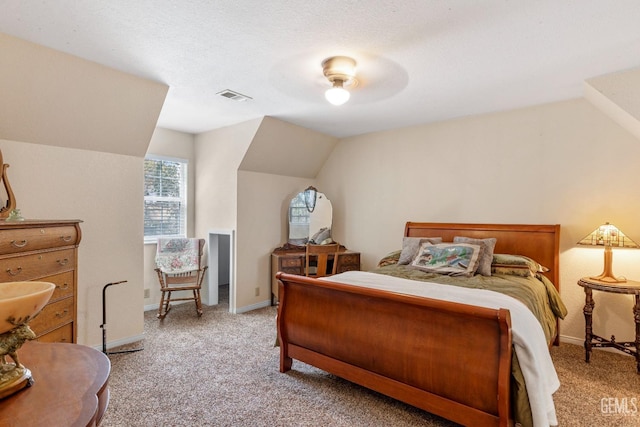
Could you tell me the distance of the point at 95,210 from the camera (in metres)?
3.01

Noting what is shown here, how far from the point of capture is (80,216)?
292 centimetres

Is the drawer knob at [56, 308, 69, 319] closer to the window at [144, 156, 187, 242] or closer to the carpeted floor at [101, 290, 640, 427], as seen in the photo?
the carpeted floor at [101, 290, 640, 427]

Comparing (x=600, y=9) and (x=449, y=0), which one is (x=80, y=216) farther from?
(x=600, y=9)

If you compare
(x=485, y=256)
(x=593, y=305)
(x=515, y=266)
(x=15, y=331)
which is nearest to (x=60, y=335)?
(x=15, y=331)

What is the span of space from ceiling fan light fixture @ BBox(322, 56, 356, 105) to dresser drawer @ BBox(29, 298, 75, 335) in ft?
8.09

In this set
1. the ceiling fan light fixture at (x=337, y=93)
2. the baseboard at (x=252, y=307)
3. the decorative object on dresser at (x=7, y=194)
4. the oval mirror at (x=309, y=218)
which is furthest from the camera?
the oval mirror at (x=309, y=218)

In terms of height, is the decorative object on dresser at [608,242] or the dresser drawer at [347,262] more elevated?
the decorative object on dresser at [608,242]

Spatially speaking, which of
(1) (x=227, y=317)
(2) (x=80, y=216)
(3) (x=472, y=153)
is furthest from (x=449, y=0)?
(1) (x=227, y=317)

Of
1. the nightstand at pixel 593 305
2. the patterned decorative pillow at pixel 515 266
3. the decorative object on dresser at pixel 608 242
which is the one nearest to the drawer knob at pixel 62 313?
the patterned decorative pillow at pixel 515 266

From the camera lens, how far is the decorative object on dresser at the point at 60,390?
695mm

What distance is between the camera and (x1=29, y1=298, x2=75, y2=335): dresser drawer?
2.13 metres

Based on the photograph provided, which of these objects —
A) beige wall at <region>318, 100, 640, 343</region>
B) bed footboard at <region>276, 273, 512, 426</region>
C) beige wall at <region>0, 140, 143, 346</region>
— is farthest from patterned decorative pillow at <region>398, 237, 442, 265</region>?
beige wall at <region>0, 140, 143, 346</region>

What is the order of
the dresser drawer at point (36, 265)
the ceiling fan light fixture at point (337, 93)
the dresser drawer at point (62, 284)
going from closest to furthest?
the dresser drawer at point (36, 265) → the dresser drawer at point (62, 284) → the ceiling fan light fixture at point (337, 93)

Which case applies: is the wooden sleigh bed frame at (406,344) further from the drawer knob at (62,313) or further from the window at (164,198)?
the window at (164,198)
